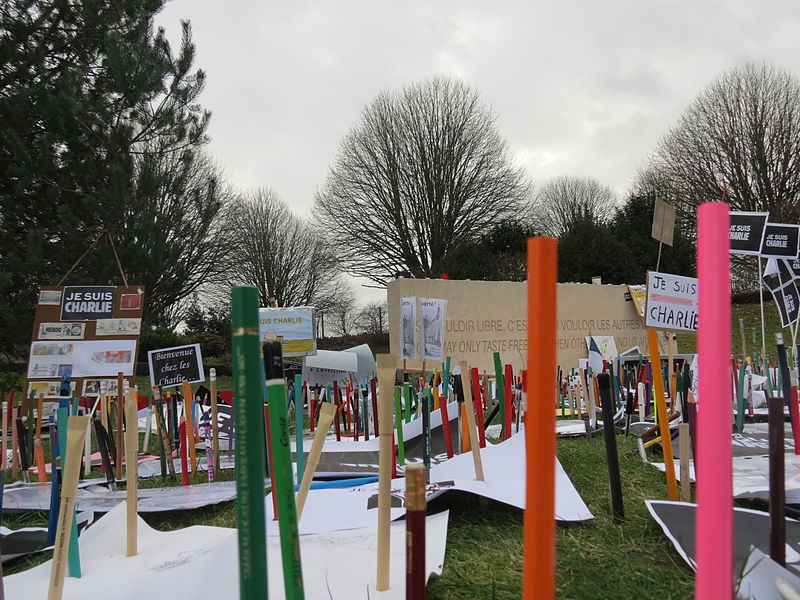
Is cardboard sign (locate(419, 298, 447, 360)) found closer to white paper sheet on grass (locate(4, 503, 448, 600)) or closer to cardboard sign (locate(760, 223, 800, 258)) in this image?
cardboard sign (locate(760, 223, 800, 258))

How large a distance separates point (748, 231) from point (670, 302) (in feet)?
11.5

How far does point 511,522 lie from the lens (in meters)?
1.87

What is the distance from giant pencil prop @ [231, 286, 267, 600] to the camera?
479 mm

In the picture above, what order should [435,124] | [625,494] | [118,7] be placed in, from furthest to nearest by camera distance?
[435,124] < [118,7] < [625,494]

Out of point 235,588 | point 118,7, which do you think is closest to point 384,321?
point 118,7

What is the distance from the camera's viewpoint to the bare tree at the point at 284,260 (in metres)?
23.8

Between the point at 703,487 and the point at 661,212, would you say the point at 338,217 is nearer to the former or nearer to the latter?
the point at 661,212

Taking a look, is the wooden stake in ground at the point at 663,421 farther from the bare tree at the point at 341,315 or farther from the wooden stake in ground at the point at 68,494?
the bare tree at the point at 341,315

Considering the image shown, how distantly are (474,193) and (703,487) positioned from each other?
66.6ft

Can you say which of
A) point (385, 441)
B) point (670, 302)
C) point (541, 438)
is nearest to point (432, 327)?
point (670, 302)

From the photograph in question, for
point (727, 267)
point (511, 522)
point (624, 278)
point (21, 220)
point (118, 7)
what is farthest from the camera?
point (624, 278)

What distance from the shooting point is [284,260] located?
2431cm

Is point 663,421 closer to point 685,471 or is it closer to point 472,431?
point 685,471

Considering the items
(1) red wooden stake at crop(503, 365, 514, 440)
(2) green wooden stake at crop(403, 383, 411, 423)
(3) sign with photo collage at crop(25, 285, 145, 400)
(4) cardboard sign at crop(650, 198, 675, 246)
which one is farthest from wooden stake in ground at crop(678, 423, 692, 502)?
(3) sign with photo collage at crop(25, 285, 145, 400)
